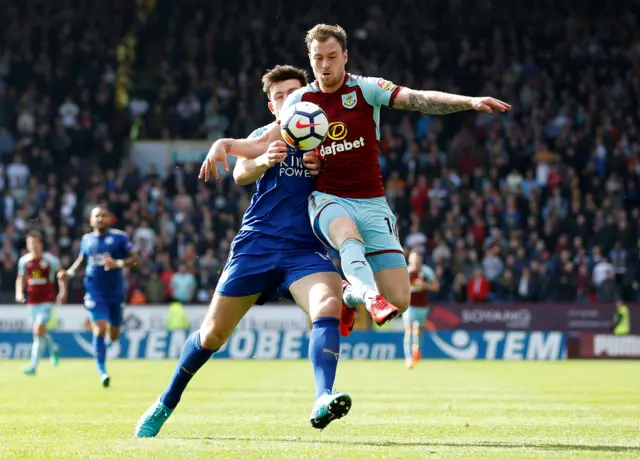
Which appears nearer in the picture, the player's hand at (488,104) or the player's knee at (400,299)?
the player's hand at (488,104)

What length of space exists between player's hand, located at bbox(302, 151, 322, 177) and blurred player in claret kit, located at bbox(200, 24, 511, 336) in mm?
178

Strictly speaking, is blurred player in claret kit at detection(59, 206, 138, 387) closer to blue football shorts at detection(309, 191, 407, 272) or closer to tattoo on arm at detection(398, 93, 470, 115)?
blue football shorts at detection(309, 191, 407, 272)

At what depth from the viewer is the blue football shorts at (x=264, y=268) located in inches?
289

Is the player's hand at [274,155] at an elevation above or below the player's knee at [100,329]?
above

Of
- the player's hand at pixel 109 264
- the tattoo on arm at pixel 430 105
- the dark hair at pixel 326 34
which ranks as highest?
the dark hair at pixel 326 34

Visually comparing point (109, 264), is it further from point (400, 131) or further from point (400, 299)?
point (400, 131)

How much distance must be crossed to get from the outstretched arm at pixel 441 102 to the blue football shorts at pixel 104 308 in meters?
9.52

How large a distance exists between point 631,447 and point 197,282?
20225mm

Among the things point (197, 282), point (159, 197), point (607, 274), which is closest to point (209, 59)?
point (159, 197)

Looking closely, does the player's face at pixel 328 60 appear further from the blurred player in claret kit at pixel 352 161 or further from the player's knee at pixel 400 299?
the player's knee at pixel 400 299

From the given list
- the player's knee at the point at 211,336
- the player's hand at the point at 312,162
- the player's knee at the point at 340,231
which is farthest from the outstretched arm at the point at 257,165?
the player's knee at the point at 211,336

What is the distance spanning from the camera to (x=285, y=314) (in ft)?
85.8

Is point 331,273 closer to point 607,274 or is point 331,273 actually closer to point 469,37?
point 607,274

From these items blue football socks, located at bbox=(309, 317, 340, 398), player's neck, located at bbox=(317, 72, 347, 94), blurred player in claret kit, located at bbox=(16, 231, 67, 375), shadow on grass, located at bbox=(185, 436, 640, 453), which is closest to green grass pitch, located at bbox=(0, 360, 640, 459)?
shadow on grass, located at bbox=(185, 436, 640, 453)
